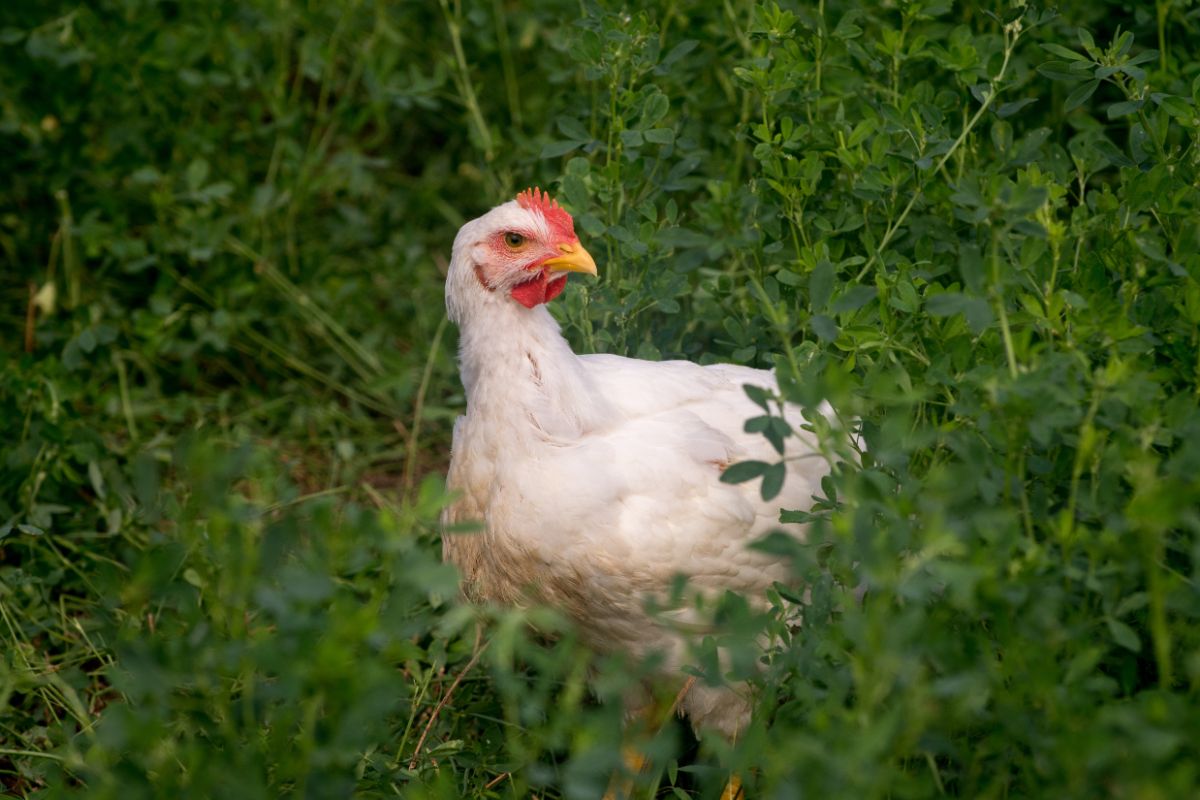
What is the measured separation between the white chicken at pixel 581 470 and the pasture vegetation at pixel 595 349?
181 mm

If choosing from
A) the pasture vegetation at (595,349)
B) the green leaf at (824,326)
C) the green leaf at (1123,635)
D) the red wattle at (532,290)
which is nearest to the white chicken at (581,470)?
the red wattle at (532,290)

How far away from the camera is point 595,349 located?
11.9ft

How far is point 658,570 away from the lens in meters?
2.85

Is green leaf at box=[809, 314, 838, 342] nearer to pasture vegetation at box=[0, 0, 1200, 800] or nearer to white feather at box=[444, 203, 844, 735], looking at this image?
pasture vegetation at box=[0, 0, 1200, 800]

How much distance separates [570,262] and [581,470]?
0.52 metres

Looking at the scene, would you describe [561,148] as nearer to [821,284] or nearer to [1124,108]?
[821,284]

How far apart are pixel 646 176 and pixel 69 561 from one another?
2120 millimetres

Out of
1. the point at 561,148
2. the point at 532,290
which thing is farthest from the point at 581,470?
the point at 561,148

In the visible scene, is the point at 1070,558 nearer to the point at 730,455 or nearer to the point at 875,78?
the point at 730,455

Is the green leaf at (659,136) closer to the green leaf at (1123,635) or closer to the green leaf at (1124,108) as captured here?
the green leaf at (1124,108)

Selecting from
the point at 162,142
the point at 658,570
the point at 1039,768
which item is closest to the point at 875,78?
the point at 658,570

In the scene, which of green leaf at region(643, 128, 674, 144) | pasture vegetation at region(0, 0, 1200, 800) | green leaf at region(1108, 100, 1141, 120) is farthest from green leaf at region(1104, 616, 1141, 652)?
green leaf at region(643, 128, 674, 144)

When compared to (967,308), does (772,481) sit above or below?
below

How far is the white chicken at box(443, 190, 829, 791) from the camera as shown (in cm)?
287
